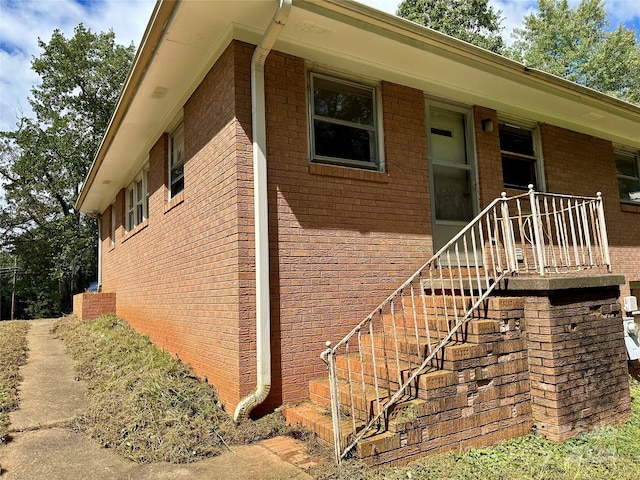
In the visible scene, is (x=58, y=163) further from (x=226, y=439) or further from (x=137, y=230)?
(x=226, y=439)

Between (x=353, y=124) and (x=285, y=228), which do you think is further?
(x=353, y=124)

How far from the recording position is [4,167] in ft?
74.3

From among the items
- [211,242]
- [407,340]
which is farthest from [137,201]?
[407,340]

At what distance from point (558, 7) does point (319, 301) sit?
25727 millimetres

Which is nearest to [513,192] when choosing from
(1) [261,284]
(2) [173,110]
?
(1) [261,284]

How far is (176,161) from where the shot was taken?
6.91 meters

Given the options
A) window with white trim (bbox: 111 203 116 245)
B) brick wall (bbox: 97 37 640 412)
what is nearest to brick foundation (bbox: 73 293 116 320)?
window with white trim (bbox: 111 203 116 245)

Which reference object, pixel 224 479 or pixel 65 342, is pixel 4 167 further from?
pixel 224 479

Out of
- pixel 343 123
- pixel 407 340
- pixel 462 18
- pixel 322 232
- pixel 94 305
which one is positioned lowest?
pixel 407 340

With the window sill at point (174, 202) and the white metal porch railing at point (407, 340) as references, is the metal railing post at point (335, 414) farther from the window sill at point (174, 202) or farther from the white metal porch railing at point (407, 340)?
the window sill at point (174, 202)

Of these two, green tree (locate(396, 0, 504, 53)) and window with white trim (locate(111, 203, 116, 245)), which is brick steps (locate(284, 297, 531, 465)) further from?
green tree (locate(396, 0, 504, 53))

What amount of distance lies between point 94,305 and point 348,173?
8341mm

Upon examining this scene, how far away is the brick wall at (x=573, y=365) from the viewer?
4207 millimetres

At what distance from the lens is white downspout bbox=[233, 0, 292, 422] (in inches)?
167
